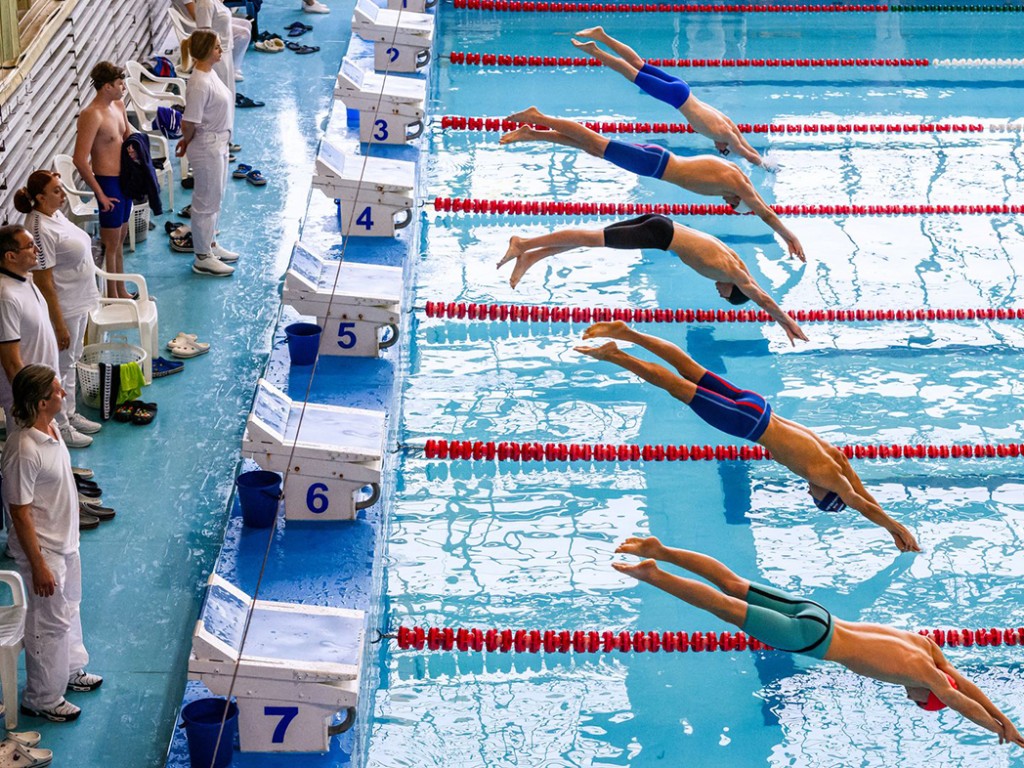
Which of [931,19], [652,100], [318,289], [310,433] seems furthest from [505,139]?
[931,19]

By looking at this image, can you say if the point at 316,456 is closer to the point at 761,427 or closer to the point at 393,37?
the point at 761,427

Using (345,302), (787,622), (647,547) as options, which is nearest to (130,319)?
(345,302)

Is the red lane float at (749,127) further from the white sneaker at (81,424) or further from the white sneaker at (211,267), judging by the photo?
the white sneaker at (81,424)

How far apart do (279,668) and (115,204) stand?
346 centimetres

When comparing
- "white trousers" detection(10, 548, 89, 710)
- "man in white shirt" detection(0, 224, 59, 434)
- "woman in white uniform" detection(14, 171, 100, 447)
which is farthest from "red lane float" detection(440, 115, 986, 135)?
"white trousers" detection(10, 548, 89, 710)

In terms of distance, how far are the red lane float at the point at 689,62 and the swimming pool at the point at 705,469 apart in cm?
60

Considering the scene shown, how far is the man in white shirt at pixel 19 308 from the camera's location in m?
5.39

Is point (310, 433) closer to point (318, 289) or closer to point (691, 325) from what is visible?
point (318, 289)

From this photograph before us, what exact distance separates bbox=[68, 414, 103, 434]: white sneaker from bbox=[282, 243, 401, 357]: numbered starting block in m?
1.24

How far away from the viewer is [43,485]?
4.70 m

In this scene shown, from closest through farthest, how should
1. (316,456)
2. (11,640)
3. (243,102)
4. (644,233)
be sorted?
(11,640) → (316,456) → (644,233) → (243,102)

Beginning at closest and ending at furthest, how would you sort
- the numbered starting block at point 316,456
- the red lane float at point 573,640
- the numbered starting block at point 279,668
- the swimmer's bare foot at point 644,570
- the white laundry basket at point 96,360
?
1. the swimmer's bare foot at point 644,570
2. the numbered starting block at point 279,668
3. the red lane float at point 573,640
4. the numbered starting block at point 316,456
5. the white laundry basket at point 96,360

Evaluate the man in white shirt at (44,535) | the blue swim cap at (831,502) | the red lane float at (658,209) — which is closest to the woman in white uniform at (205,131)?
the red lane float at (658,209)

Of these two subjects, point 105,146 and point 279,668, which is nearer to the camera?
point 279,668
